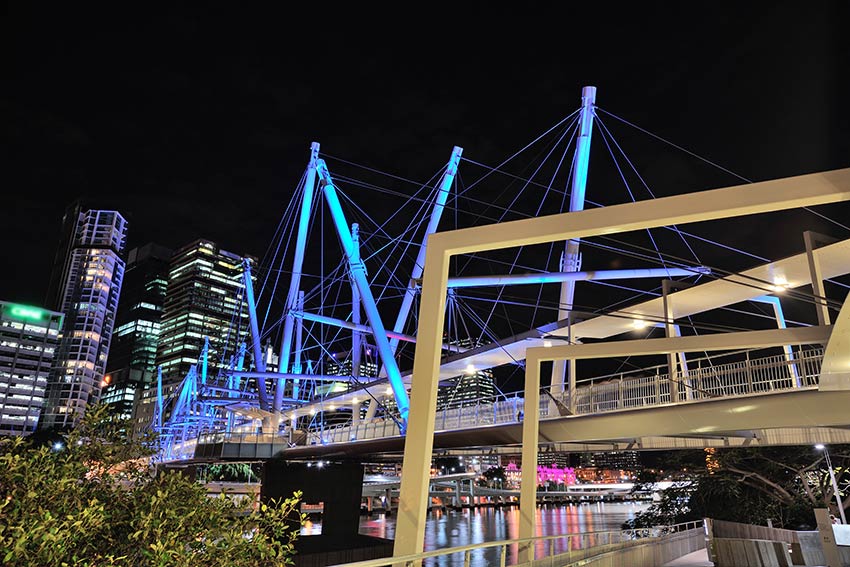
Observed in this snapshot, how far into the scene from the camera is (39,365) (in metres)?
142

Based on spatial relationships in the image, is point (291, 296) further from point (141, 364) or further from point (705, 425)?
point (141, 364)

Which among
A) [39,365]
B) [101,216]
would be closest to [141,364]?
[39,365]

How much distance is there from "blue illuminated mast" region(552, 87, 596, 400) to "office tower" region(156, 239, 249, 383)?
477ft

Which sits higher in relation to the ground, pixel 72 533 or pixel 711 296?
pixel 711 296

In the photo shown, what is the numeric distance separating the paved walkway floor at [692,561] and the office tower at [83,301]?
148m

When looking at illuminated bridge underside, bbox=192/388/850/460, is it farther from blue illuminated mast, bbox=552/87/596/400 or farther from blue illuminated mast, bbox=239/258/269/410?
blue illuminated mast, bbox=239/258/269/410

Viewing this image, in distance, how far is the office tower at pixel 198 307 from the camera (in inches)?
6624

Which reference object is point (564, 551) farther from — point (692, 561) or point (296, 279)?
point (296, 279)

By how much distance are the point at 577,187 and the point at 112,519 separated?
24.7 m

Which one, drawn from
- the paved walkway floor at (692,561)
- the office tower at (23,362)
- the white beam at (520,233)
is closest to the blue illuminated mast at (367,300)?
the paved walkway floor at (692,561)

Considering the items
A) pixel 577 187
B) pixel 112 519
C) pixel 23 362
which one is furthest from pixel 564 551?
pixel 23 362

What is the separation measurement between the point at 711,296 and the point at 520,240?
66.8 feet

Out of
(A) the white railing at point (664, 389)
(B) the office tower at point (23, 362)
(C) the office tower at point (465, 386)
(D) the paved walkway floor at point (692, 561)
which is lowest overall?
(D) the paved walkway floor at point (692, 561)

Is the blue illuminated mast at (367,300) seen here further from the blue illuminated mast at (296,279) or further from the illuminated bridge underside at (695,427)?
the blue illuminated mast at (296,279)
